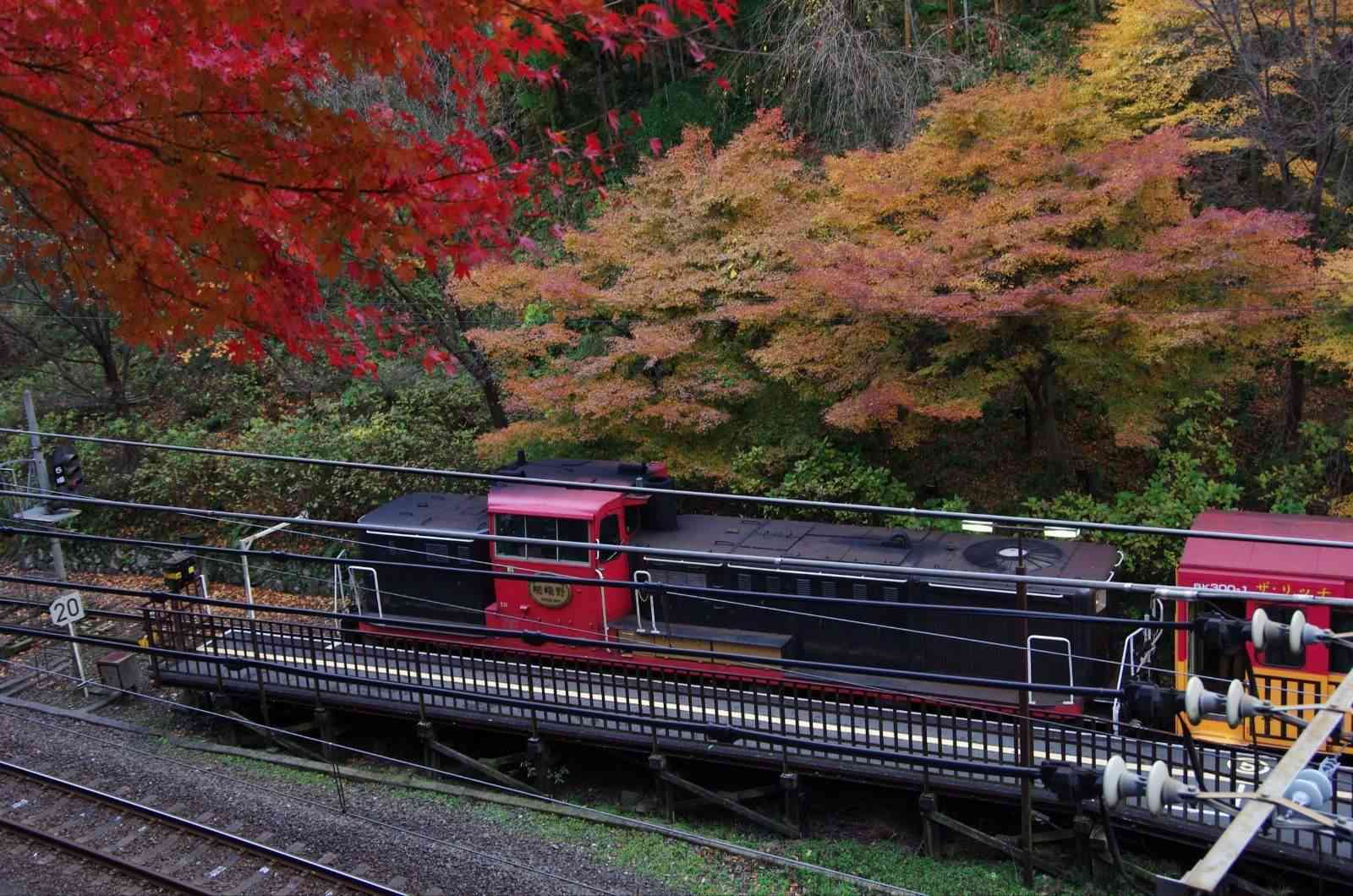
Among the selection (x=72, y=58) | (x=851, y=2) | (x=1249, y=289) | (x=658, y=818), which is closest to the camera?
(x=72, y=58)

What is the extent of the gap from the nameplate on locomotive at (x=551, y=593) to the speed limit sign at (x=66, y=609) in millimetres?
5654

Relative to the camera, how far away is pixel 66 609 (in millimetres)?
14164

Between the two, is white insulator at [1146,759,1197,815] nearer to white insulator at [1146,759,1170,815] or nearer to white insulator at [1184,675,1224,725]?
white insulator at [1146,759,1170,815]

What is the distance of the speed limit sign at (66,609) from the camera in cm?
1380

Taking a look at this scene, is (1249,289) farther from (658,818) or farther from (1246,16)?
(658,818)

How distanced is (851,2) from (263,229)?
17.9m

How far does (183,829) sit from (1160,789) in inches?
405

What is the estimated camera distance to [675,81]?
90.9 ft

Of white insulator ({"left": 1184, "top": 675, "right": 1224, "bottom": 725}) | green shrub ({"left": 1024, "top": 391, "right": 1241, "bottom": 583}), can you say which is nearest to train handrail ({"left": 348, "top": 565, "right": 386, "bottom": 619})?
green shrub ({"left": 1024, "top": 391, "right": 1241, "bottom": 583})

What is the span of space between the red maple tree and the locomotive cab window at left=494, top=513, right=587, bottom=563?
705cm

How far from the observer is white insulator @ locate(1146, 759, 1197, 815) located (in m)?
3.79

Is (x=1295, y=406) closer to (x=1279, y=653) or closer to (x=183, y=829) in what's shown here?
(x=1279, y=653)

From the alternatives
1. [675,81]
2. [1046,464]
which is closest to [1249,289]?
[1046,464]

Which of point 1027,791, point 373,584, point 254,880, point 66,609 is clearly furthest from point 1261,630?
point 66,609
